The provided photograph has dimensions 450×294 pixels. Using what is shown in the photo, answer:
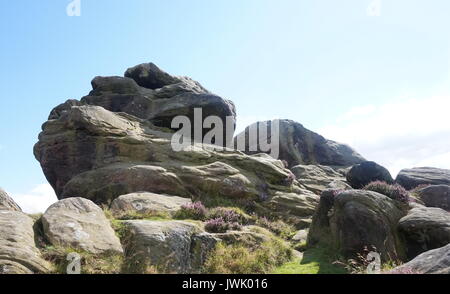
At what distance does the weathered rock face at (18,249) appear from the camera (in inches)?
465

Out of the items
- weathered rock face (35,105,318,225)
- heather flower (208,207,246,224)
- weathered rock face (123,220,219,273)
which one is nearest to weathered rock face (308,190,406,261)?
heather flower (208,207,246,224)

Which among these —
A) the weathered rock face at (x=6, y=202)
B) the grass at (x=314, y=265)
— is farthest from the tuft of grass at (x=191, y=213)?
the weathered rock face at (x=6, y=202)

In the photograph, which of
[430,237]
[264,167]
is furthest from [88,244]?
[264,167]

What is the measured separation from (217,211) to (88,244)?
388 inches

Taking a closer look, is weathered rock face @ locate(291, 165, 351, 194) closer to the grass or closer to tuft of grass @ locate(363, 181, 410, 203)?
tuft of grass @ locate(363, 181, 410, 203)

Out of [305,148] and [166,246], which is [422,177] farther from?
[166,246]

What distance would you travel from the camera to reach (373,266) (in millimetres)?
14688

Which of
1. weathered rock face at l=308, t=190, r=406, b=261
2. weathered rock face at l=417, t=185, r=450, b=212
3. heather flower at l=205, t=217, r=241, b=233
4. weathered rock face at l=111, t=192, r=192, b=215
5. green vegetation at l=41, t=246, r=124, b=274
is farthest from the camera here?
weathered rock face at l=417, t=185, r=450, b=212

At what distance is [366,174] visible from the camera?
112 ft

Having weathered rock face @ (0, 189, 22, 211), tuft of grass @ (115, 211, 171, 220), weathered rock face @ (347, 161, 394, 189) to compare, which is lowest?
tuft of grass @ (115, 211, 171, 220)

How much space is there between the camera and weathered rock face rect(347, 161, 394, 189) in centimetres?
3291

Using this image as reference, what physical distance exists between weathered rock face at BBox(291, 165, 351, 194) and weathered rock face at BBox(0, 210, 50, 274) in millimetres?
29291
